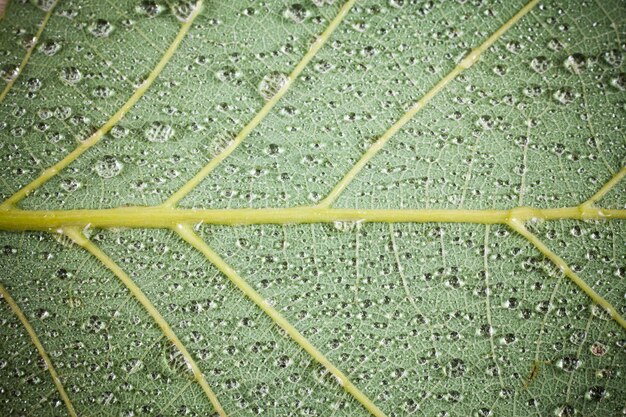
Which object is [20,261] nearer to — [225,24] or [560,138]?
[225,24]

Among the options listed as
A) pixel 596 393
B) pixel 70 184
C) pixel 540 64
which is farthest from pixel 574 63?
pixel 70 184

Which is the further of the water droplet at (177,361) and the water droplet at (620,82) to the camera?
the water droplet at (177,361)

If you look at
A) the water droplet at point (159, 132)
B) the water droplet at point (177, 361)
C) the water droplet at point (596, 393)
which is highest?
the water droplet at point (596, 393)

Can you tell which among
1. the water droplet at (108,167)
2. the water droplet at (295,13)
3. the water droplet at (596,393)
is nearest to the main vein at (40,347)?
the water droplet at (108,167)

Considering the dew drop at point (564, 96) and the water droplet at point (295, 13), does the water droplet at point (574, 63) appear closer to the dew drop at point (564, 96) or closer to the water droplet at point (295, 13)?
the dew drop at point (564, 96)

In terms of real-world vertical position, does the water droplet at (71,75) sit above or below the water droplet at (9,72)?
above

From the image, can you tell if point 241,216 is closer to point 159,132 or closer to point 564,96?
point 159,132
